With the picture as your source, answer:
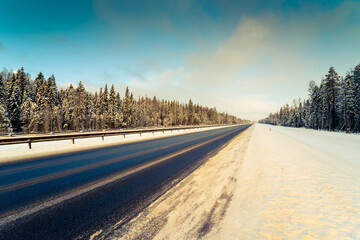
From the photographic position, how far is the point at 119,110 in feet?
174

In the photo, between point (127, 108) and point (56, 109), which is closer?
point (56, 109)

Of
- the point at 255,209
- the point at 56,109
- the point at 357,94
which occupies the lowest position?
the point at 255,209

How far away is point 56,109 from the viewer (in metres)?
43.2

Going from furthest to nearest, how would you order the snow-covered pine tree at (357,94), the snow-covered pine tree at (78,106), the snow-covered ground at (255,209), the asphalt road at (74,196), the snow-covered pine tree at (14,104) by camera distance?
the snow-covered pine tree at (78,106), the snow-covered pine tree at (357,94), the snow-covered pine tree at (14,104), the asphalt road at (74,196), the snow-covered ground at (255,209)

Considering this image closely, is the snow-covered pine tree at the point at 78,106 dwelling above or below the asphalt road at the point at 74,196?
above

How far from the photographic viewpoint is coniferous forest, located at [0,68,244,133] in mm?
33938

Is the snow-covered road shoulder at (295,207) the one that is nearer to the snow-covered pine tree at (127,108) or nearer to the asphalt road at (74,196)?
the asphalt road at (74,196)

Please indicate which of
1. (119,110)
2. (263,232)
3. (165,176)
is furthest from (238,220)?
(119,110)

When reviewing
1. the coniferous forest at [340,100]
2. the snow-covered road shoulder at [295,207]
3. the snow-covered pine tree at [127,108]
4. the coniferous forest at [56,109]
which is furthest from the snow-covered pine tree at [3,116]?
the coniferous forest at [340,100]

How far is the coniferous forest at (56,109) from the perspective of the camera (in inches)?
1336

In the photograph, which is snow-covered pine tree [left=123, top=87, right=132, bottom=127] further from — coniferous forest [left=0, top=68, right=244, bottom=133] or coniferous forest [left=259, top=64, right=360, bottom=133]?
coniferous forest [left=259, top=64, right=360, bottom=133]

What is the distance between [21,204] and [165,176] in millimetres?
3959

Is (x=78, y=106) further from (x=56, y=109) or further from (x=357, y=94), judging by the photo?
(x=357, y=94)

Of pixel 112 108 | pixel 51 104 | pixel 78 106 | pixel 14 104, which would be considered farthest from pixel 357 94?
pixel 14 104
